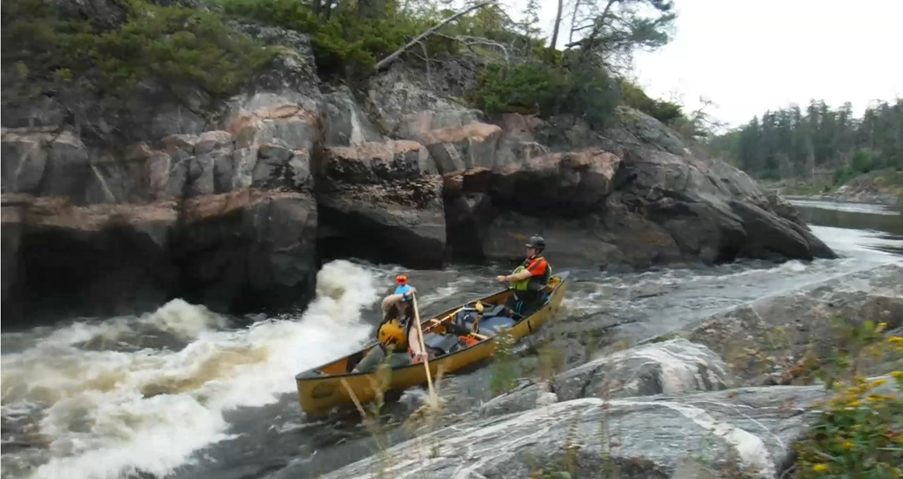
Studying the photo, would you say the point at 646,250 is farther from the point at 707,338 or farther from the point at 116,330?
the point at 116,330

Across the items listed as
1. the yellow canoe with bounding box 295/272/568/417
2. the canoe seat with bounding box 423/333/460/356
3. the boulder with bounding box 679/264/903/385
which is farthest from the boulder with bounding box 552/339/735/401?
the canoe seat with bounding box 423/333/460/356

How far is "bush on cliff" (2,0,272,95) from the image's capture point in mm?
7831

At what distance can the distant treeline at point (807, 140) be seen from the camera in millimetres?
62094

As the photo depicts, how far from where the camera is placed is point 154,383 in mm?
7434

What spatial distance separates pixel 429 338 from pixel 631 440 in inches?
212

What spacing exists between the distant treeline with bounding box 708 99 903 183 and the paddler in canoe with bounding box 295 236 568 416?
56375 mm

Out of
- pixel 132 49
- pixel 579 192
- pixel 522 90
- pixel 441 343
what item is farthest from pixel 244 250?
pixel 579 192

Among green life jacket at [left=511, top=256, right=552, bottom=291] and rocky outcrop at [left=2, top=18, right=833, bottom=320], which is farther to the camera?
green life jacket at [left=511, top=256, right=552, bottom=291]

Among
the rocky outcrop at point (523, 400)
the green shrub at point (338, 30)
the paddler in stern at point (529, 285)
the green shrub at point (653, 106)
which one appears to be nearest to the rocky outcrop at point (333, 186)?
the green shrub at point (338, 30)

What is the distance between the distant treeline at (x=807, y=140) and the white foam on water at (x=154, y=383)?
192ft

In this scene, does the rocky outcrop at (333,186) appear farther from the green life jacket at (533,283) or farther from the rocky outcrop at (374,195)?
the green life jacket at (533,283)

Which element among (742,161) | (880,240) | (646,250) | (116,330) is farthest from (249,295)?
(742,161)

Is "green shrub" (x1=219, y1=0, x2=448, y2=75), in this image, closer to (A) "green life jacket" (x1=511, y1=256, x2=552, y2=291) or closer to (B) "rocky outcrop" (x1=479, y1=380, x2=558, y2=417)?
(A) "green life jacket" (x1=511, y1=256, x2=552, y2=291)

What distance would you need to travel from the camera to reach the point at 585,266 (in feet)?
54.3
